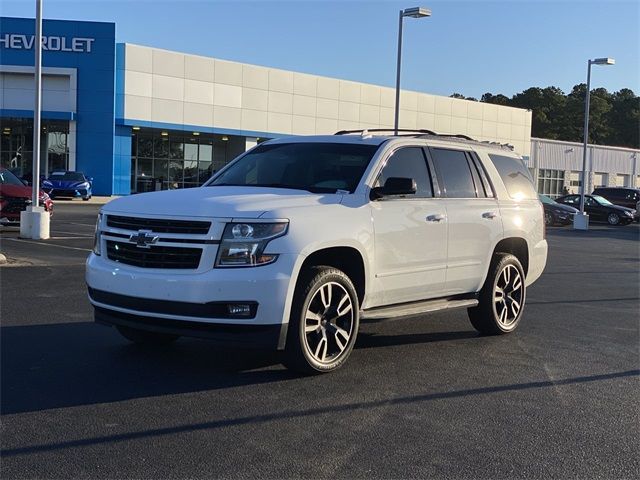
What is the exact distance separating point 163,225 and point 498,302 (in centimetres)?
400

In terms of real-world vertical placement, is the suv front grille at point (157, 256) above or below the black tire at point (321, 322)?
above

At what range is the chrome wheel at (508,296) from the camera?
7.88 m

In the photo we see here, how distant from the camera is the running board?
6.38 meters

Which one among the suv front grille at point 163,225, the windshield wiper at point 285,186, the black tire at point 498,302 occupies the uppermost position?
the windshield wiper at point 285,186

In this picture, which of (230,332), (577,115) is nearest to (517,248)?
(230,332)

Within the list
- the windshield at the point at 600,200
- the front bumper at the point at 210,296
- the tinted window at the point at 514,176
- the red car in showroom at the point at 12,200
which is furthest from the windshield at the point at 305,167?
the windshield at the point at 600,200

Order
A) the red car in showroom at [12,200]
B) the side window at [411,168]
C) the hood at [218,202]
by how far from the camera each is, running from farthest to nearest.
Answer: the red car in showroom at [12,200]
the side window at [411,168]
the hood at [218,202]

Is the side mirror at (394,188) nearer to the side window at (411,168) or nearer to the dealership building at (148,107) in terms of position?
the side window at (411,168)

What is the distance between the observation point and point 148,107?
43.7 meters

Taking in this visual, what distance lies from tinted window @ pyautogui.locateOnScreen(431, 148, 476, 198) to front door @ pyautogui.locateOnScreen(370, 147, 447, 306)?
0.79 feet

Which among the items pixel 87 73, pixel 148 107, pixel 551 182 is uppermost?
pixel 87 73

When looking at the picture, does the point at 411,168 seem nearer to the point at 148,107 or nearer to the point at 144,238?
the point at 144,238

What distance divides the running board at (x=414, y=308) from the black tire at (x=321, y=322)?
0.28 meters

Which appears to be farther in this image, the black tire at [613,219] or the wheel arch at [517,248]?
the black tire at [613,219]
